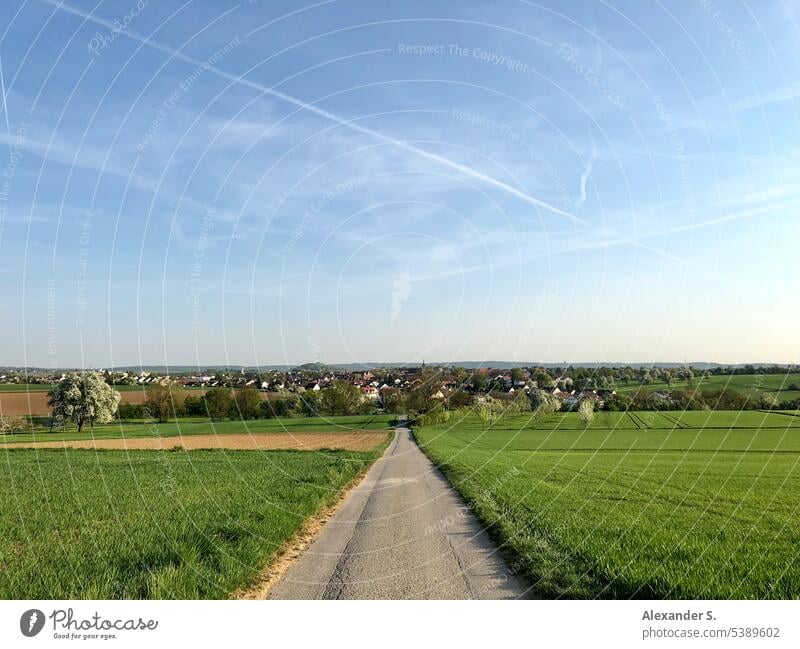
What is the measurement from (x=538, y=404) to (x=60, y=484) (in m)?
47.3

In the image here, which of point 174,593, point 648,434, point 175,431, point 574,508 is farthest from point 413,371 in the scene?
point 175,431

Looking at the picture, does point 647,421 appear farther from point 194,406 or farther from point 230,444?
point 194,406

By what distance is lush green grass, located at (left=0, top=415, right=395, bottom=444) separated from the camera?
7506 centimetres

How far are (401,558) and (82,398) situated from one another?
74132 mm

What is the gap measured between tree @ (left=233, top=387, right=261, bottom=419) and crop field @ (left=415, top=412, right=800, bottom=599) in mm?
37450

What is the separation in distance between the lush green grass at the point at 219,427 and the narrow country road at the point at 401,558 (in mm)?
63231

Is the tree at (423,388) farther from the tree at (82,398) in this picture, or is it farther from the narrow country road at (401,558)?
the tree at (82,398)

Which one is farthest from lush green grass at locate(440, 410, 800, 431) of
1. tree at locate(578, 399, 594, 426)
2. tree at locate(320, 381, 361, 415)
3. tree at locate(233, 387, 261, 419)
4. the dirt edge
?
the dirt edge

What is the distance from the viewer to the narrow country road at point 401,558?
8.34m

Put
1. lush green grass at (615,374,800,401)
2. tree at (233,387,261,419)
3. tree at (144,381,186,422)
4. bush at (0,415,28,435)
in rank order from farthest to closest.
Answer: tree at (144,381,186,422)
tree at (233,387,261,419)
bush at (0,415,28,435)
lush green grass at (615,374,800,401)

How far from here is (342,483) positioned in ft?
77.0

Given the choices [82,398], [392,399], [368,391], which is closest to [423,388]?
[392,399]

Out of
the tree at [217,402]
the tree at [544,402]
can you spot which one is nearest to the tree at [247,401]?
the tree at [217,402]

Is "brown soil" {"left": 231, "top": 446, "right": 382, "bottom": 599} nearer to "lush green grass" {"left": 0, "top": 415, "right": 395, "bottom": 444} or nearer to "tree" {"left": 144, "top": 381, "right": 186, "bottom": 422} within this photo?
"lush green grass" {"left": 0, "top": 415, "right": 395, "bottom": 444}
